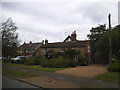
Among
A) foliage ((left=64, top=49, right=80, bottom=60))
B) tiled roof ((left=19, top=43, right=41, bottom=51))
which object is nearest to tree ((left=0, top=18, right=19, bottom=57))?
foliage ((left=64, top=49, right=80, bottom=60))

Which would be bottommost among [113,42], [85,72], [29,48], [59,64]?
[85,72]

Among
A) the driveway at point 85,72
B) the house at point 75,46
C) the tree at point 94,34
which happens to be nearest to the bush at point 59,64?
the driveway at point 85,72

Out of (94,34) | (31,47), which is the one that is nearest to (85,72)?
(94,34)

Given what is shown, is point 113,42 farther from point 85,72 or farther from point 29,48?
point 29,48

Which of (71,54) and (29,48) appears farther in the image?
(29,48)

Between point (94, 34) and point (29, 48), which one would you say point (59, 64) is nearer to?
point (94, 34)

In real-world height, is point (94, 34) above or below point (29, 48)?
above

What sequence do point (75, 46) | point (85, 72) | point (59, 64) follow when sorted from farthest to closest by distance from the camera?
→ point (75, 46), point (59, 64), point (85, 72)

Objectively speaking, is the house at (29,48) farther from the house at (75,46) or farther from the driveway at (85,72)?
the driveway at (85,72)

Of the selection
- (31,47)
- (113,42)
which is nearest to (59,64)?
(113,42)

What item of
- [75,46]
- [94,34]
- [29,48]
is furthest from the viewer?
[29,48]

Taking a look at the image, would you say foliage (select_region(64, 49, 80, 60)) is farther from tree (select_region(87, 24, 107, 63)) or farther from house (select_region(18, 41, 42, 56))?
house (select_region(18, 41, 42, 56))

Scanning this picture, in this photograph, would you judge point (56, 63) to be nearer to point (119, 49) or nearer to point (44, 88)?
point (119, 49)

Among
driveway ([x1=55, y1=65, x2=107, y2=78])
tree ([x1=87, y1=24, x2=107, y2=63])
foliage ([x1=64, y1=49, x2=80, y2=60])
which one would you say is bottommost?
driveway ([x1=55, y1=65, x2=107, y2=78])
